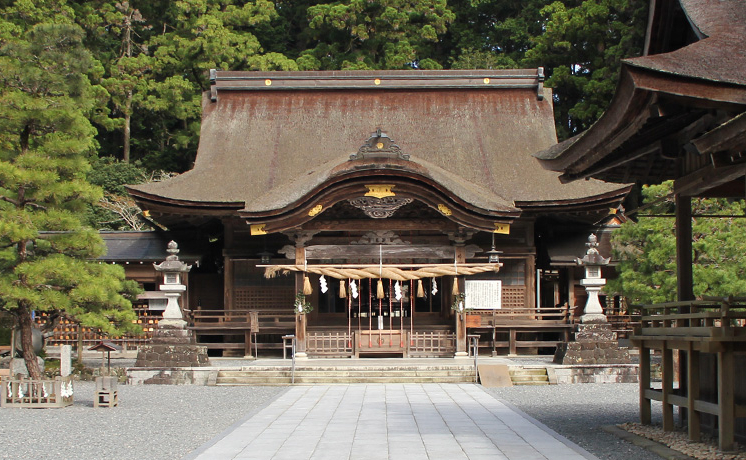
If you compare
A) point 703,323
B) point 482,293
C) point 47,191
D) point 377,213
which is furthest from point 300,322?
point 703,323

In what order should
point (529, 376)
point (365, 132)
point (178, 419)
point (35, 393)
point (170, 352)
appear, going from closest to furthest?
point (178, 419)
point (35, 393)
point (529, 376)
point (170, 352)
point (365, 132)

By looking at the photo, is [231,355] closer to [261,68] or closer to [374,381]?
[374,381]

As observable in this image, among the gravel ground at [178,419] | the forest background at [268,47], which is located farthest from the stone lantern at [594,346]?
the forest background at [268,47]

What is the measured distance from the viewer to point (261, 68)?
3300 cm

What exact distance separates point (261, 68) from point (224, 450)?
2647 cm

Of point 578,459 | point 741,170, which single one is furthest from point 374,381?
point 741,170

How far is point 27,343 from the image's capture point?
→ 47.4 ft

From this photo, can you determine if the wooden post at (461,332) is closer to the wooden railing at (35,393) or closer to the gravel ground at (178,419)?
the gravel ground at (178,419)

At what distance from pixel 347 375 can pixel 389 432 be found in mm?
6450

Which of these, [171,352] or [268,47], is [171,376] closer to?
[171,352]

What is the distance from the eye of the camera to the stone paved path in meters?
7.85

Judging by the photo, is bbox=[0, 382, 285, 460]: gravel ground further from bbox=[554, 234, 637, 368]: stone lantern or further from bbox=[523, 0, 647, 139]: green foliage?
bbox=[523, 0, 647, 139]: green foliage

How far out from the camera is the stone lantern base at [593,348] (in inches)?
620

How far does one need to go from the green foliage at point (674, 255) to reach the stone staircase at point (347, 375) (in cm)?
419
